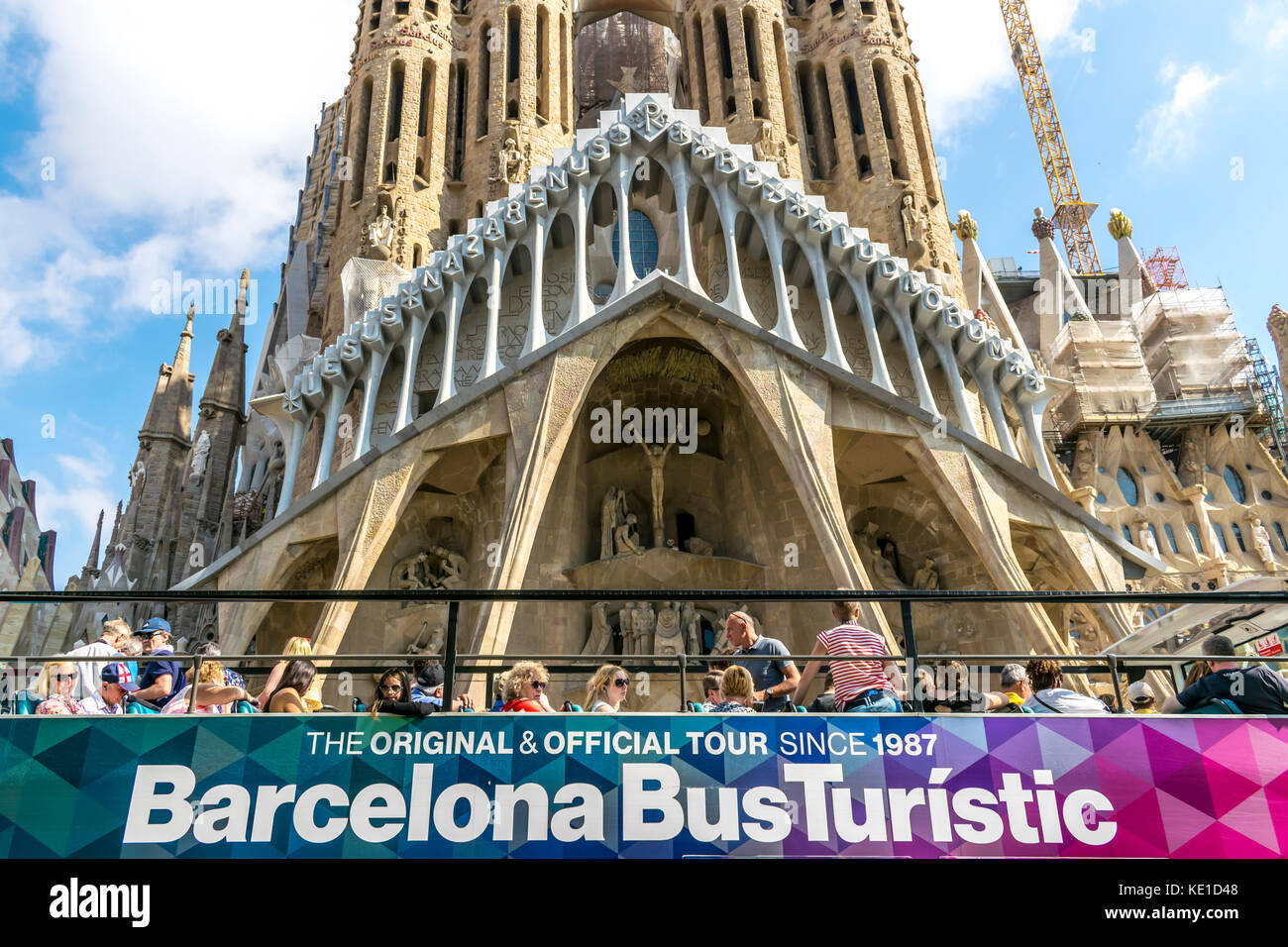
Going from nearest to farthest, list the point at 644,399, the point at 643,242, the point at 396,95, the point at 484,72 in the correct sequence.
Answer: the point at 644,399
the point at 643,242
the point at 396,95
the point at 484,72

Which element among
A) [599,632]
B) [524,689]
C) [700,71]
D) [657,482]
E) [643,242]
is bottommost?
[524,689]

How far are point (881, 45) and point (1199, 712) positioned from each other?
2530 centimetres

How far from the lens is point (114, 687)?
5957 millimetres

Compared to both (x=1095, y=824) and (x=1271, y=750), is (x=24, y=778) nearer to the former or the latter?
(x=1095, y=824)

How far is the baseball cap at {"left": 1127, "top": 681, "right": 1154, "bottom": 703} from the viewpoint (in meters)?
6.40

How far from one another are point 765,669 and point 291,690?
297 centimetres

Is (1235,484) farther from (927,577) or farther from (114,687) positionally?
(114,687)

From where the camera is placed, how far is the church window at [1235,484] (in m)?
33.5

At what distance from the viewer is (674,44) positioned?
113 ft

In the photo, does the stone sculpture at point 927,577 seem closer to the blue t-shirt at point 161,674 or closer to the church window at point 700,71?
the blue t-shirt at point 161,674

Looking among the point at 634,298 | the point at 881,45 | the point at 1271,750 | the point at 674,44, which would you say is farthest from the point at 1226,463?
the point at 1271,750

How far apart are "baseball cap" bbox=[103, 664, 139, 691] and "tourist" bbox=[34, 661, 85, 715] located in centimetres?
17

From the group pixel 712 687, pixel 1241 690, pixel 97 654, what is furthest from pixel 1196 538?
pixel 97 654
